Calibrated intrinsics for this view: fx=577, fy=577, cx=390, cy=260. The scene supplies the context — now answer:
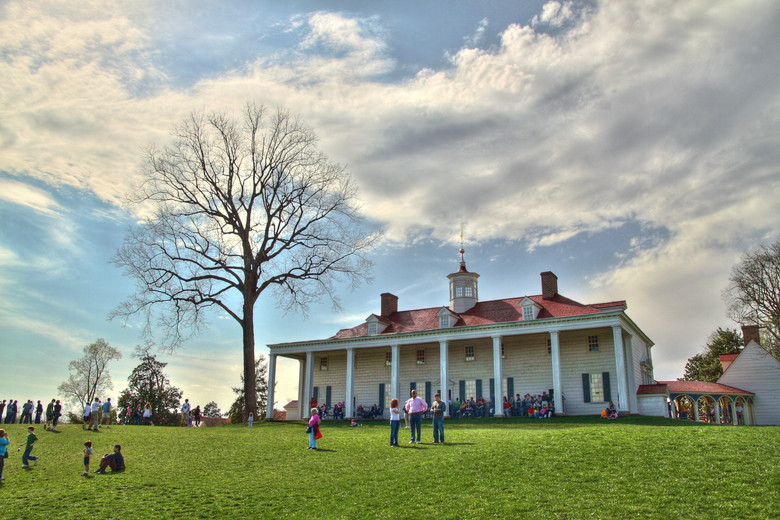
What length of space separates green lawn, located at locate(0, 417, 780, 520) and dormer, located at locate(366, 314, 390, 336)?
68.0 feet

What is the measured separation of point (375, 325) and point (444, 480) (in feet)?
88.9

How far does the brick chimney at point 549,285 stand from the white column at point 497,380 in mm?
5190

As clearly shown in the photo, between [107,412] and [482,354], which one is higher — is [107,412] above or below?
below

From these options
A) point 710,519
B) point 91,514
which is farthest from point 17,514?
point 710,519

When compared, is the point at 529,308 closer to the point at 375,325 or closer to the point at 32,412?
the point at 375,325

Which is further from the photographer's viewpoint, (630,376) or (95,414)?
(630,376)

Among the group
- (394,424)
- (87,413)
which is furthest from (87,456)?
(87,413)

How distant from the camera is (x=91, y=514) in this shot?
40.4 feet

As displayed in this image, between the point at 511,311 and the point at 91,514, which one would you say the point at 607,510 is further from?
the point at 511,311

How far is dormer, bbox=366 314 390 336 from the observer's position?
40.3 m

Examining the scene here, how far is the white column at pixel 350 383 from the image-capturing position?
38844mm

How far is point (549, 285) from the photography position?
3747cm

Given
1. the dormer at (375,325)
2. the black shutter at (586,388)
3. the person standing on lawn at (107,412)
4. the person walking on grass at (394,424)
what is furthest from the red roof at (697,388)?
the person standing on lawn at (107,412)

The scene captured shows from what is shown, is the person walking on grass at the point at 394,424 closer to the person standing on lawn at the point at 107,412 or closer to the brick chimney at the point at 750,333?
the person standing on lawn at the point at 107,412
